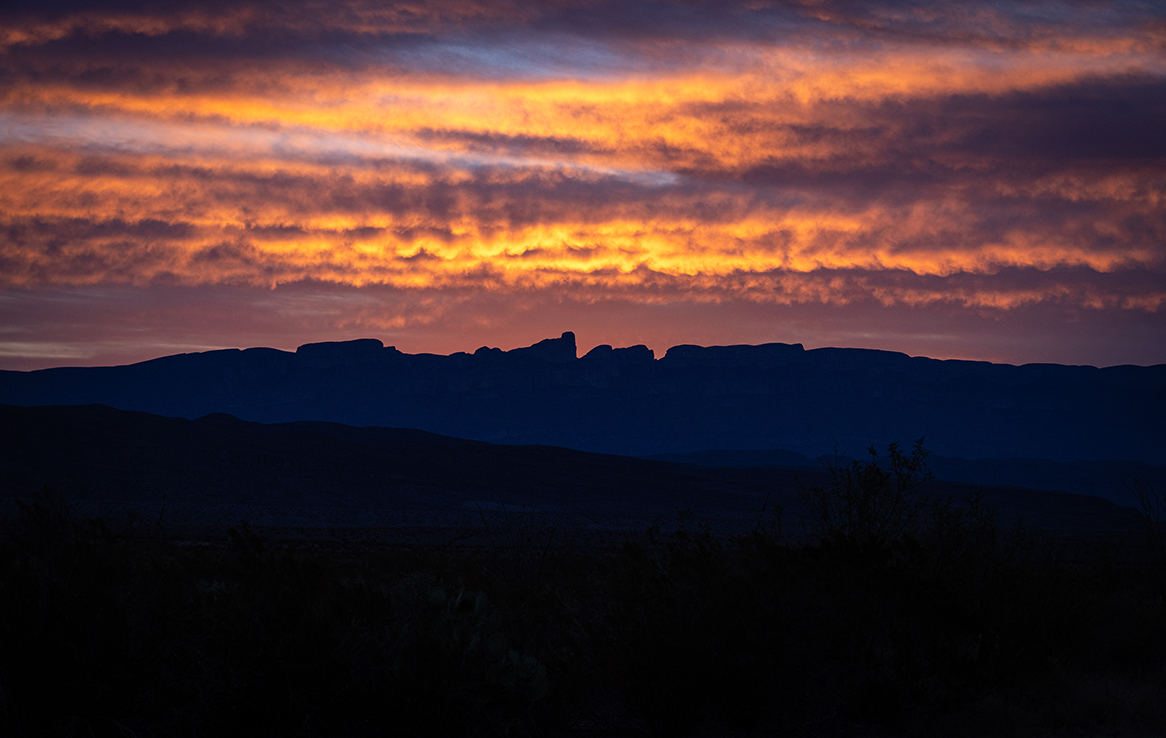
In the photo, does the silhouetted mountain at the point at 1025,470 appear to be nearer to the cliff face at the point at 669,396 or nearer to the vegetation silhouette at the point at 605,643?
the cliff face at the point at 669,396

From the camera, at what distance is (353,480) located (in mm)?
72688

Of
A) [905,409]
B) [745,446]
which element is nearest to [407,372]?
[745,446]

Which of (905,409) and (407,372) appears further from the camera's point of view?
(407,372)

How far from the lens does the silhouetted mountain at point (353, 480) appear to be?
5947cm

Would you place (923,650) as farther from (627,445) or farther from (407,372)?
(407,372)

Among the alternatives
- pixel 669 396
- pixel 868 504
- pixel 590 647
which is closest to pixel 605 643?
pixel 590 647

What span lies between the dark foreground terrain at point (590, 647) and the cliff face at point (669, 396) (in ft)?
490

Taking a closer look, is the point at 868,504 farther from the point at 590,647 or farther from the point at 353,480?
the point at 353,480

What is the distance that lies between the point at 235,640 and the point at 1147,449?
593 ft

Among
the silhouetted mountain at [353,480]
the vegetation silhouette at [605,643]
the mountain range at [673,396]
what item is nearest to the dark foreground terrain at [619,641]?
the vegetation silhouette at [605,643]

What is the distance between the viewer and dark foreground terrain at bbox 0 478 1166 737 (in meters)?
7.02

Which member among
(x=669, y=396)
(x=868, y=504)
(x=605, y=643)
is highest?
(x=669, y=396)

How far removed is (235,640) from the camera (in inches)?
301

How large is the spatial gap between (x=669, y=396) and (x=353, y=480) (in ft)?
370
